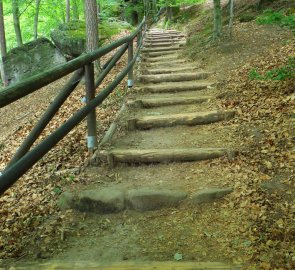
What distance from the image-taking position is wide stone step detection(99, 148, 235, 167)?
15.1 feet

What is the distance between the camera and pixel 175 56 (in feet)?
39.5

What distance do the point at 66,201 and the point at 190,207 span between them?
4.68 ft

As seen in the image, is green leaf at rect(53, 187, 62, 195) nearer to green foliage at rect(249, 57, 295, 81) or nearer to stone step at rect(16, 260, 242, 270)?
stone step at rect(16, 260, 242, 270)

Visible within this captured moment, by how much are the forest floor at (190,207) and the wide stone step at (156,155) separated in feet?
0.36

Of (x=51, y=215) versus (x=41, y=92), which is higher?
(x=51, y=215)

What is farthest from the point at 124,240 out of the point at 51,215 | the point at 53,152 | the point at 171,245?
the point at 53,152

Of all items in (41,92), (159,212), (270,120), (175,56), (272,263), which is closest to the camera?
(272,263)

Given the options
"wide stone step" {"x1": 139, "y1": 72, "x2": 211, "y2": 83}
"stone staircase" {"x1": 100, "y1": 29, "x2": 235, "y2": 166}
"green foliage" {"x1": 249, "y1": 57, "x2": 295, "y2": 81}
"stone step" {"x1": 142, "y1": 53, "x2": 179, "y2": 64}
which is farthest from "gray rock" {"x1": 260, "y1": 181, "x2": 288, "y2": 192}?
"stone step" {"x1": 142, "y1": 53, "x2": 179, "y2": 64}

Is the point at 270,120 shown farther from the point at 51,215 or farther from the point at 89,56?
the point at 51,215

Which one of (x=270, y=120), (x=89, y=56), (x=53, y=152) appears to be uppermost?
(x=89, y=56)

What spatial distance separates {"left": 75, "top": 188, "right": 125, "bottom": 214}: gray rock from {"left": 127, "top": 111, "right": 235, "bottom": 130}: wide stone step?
83.6 inches

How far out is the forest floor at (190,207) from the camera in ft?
10.2

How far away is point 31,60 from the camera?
52.5 feet

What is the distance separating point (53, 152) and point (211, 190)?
9.60ft
